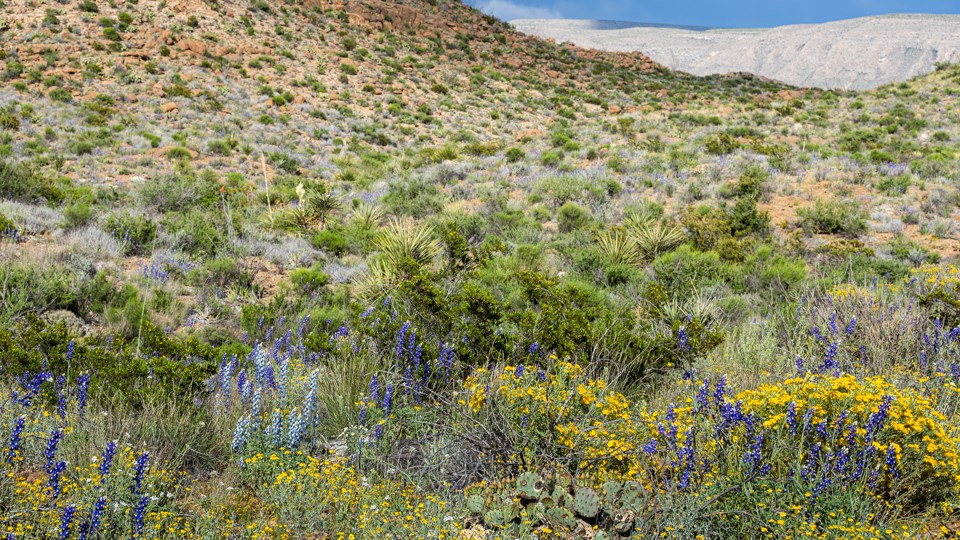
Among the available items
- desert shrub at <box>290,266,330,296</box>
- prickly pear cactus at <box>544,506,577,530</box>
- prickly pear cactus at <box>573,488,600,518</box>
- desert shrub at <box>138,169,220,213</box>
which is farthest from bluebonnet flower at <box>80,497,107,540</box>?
desert shrub at <box>138,169,220,213</box>

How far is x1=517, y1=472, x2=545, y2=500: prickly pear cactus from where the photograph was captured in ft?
9.16

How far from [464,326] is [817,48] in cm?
13209

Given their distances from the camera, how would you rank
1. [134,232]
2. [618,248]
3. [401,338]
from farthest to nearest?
1. [618,248]
2. [134,232]
3. [401,338]

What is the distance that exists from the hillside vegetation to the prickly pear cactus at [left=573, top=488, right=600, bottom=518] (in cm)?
1

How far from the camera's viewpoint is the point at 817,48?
112 metres

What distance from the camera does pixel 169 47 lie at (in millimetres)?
23672

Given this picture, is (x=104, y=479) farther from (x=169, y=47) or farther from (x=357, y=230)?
(x=169, y=47)

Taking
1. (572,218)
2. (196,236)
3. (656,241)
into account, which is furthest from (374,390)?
(572,218)

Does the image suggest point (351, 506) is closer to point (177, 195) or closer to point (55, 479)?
point (55, 479)

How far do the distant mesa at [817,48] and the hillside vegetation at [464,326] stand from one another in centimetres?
9530

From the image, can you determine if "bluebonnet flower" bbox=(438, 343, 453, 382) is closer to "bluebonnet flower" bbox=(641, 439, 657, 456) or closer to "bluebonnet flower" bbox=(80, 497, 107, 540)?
"bluebonnet flower" bbox=(641, 439, 657, 456)

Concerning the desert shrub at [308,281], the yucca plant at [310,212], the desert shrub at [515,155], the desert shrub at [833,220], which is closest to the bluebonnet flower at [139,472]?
the desert shrub at [308,281]

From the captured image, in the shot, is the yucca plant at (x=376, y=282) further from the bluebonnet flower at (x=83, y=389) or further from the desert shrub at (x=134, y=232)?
the bluebonnet flower at (x=83, y=389)

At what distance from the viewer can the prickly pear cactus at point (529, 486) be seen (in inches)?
110
